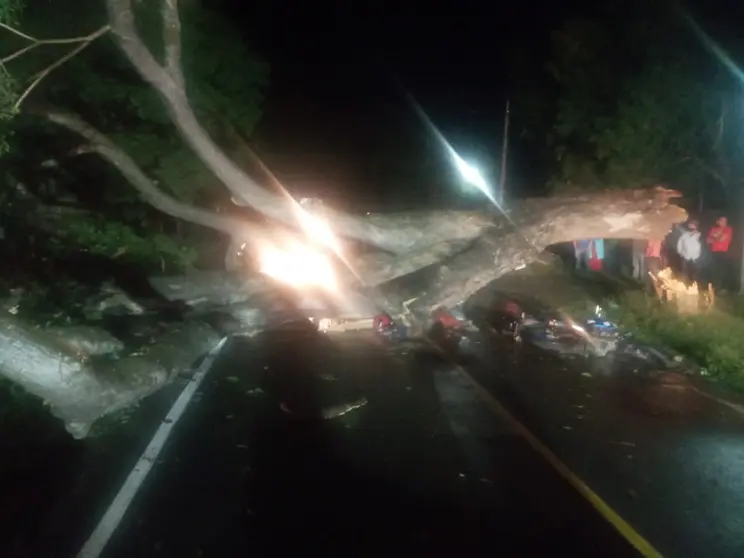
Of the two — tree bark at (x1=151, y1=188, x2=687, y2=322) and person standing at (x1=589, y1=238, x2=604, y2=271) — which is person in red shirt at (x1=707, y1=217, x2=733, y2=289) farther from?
tree bark at (x1=151, y1=188, x2=687, y2=322)

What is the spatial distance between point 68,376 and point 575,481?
4.31 m

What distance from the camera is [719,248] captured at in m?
17.4

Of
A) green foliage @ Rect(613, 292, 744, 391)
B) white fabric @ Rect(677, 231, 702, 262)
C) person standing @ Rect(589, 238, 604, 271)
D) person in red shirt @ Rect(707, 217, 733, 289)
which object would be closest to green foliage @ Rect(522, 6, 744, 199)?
person standing @ Rect(589, 238, 604, 271)

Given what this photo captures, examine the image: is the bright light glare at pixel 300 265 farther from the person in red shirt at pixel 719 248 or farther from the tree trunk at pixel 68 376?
the person in red shirt at pixel 719 248

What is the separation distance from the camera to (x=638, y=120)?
19516 millimetres

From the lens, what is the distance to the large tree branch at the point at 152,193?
396 inches

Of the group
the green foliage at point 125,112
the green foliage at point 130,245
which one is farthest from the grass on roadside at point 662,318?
the green foliage at point 125,112

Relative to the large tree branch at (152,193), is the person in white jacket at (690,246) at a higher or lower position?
lower

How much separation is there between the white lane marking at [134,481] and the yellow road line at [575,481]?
3.39 m

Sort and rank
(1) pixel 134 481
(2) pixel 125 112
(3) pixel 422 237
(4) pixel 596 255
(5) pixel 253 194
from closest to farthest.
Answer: (1) pixel 134 481, (5) pixel 253 194, (3) pixel 422 237, (2) pixel 125 112, (4) pixel 596 255

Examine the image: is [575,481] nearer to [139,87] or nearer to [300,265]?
[300,265]

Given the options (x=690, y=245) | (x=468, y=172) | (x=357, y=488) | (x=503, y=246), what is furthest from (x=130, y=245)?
(x=468, y=172)

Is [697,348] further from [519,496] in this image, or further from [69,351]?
[69,351]

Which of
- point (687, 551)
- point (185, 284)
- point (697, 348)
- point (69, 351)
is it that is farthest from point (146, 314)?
point (687, 551)
